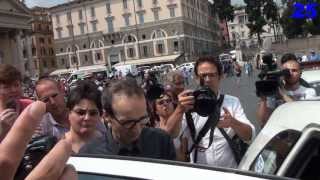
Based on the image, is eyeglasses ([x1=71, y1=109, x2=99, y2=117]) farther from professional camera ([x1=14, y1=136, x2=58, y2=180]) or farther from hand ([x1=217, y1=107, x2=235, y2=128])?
professional camera ([x1=14, y1=136, x2=58, y2=180])

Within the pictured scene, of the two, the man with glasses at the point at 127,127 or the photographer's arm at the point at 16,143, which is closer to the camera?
the photographer's arm at the point at 16,143

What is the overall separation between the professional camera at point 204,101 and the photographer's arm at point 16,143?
6.82 ft

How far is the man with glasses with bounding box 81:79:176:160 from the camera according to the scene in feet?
9.12

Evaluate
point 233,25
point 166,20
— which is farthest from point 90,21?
point 233,25

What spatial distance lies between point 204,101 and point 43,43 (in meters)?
120

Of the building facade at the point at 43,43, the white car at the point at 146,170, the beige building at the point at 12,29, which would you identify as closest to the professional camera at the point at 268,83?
the white car at the point at 146,170

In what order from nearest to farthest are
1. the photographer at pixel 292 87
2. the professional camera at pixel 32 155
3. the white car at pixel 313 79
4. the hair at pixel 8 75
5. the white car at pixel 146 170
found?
1. the professional camera at pixel 32 155
2. the white car at pixel 146 170
3. the hair at pixel 8 75
4. the photographer at pixel 292 87
5. the white car at pixel 313 79

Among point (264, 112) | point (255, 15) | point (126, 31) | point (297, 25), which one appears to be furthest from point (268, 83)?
point (126, 31)

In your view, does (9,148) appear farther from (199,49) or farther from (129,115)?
(199,49)

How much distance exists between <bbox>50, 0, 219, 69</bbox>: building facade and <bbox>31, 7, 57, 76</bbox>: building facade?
8.18m

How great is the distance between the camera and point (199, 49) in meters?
108

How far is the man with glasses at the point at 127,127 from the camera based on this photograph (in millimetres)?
2781

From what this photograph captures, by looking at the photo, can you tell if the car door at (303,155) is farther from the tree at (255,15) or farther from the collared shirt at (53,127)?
the tree at (255,15)

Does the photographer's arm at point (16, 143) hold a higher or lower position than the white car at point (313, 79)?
higher
